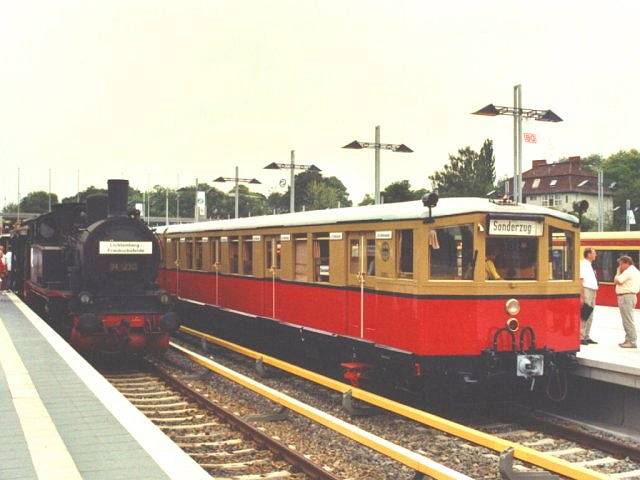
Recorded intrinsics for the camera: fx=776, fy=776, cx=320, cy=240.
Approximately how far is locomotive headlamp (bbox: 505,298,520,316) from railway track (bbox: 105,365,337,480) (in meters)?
3.55

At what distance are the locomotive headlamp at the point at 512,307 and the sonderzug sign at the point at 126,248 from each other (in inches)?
315

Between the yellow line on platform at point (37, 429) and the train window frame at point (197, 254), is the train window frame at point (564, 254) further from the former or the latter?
the train window frame at point (197, 254)

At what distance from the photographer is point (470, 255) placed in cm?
1003

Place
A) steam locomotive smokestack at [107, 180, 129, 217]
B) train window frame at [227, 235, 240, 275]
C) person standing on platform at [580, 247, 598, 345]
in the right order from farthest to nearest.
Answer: train window frame at [227, 235, 240, 275] → steam locomotive smokestack at [107, 180, 129, 217] → person standing on platform at [580, 247, 598, 345]

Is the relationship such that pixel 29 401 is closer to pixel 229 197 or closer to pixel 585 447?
pixel 585 447

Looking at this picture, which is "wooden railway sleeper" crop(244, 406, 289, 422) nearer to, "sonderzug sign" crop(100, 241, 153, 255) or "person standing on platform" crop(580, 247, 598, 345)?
"person standing on platform" crop(580, 247, 598, 345)

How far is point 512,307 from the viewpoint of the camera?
397 inches

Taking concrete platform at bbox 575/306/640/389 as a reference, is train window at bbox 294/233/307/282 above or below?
above

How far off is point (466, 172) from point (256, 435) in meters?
75.6

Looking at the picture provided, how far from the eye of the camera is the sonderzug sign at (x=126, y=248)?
14.9 m

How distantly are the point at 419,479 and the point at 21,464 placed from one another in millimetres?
3533

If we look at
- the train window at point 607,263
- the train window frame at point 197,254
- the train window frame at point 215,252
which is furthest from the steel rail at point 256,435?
the train window at point 607,263

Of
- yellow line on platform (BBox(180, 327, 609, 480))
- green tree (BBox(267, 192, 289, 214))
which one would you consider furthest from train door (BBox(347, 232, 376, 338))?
green tree (BBox(267, 192, 289, 214))

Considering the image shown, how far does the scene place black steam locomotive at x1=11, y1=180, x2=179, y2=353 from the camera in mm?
14375
